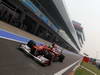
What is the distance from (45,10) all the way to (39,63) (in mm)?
22768

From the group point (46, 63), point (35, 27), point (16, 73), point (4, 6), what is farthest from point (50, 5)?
point (16, 73)

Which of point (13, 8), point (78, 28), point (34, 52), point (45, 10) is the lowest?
point (34, 52)

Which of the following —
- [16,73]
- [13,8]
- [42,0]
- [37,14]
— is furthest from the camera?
[42,0]

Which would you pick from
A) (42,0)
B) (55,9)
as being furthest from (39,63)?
(55,9)

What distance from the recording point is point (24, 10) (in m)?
22.7

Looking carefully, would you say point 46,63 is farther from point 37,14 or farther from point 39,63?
point 37,14

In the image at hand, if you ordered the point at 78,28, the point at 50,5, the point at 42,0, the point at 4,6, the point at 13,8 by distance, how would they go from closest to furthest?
the point at 4,6, the point at 13,8, the point at 42,0, the point at 50,5, the point at 78,28

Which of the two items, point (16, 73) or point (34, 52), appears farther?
point (34, 52)

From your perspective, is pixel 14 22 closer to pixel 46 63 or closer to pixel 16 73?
pixel 46 63

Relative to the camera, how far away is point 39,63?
36.3ft

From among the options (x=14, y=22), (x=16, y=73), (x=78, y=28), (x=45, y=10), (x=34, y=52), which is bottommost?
(x=16, y=73)

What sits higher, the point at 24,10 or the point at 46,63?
the point at 24,10

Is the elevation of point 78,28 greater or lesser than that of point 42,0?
greater

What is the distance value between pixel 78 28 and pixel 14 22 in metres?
101
